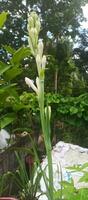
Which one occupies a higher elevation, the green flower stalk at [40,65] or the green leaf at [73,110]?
the green leaf at [73,110]

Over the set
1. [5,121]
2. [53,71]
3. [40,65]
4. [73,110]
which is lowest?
[40,65]

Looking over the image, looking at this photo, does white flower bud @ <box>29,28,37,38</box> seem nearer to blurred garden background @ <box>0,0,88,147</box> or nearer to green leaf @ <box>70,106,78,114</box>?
blurred garden background @ <box>0,0,88,147</box>

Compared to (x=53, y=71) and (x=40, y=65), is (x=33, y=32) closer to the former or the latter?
(x=40, y=65)

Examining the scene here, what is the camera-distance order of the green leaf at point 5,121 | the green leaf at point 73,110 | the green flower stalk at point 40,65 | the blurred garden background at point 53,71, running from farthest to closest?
the green leaf at point 73,110
the blurred garden background at point 53,71
the green leaf at point 5,121
the green flower stalk at point 40,65

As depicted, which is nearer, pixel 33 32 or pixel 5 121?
pixel 33 32

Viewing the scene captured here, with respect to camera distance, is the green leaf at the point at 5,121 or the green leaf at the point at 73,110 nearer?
the green leaf at the point at 5,121

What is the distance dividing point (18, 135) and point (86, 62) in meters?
9.04

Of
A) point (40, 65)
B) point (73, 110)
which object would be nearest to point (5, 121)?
point (40, 65)

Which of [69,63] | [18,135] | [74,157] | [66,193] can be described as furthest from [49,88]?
[66,193]

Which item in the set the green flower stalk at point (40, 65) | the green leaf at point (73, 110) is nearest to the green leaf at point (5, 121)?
the green flower stalk at point (40, 65)

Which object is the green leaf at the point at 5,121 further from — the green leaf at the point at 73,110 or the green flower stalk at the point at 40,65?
the green leaf at the point at 73,110

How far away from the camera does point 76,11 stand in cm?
1294

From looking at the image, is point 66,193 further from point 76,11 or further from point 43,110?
point 76,11

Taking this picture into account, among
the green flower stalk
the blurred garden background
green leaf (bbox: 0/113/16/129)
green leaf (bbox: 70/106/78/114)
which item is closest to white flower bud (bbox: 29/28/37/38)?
the green flower stalk
